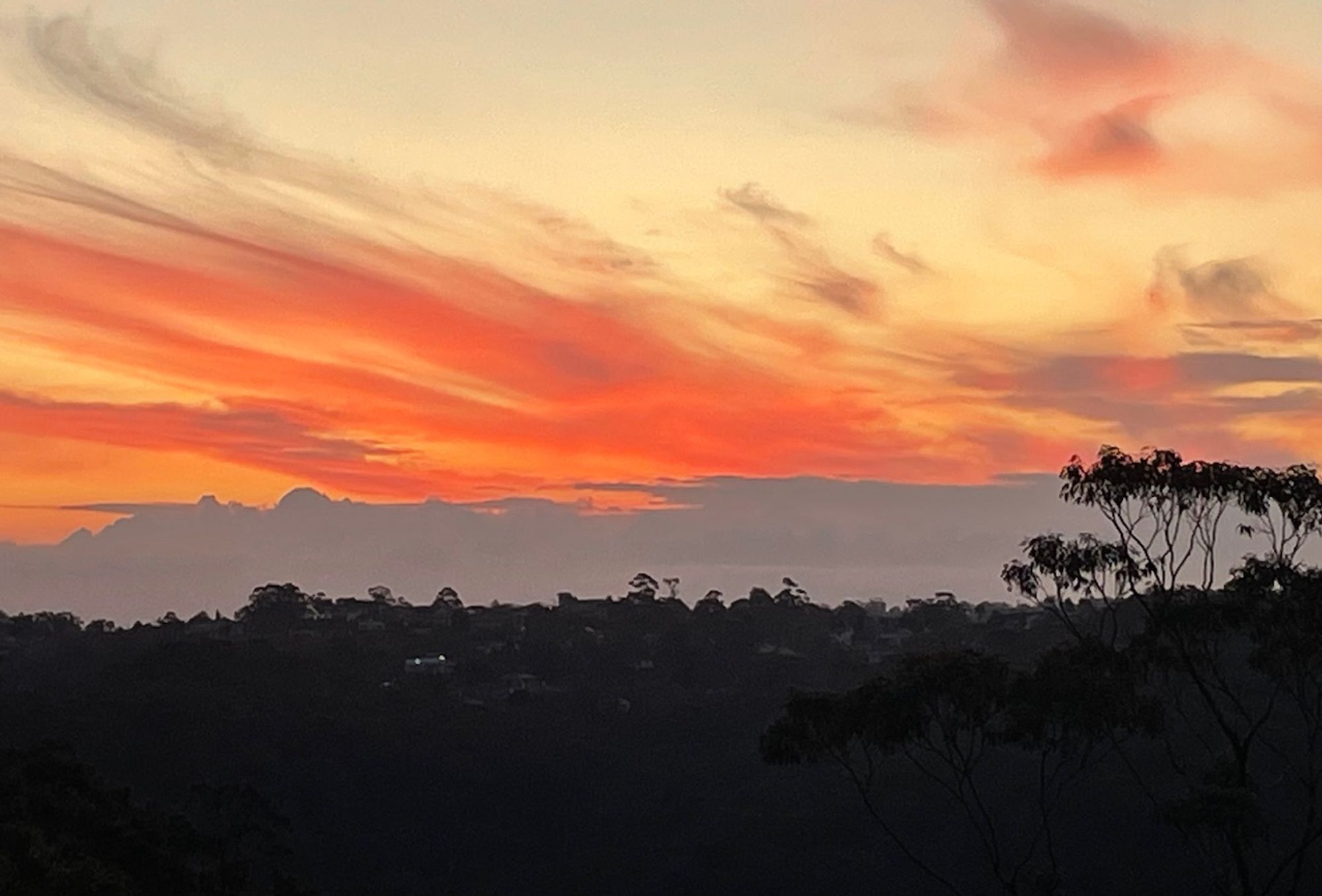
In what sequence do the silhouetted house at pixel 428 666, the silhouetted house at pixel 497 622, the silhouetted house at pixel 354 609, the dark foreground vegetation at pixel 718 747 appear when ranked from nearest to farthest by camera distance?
the dark foreground vegetation at pixel 718 747
the silhouetted house at pixel 428 666
the silhouetted house at pixel 497 622
the silhouetted house at pixel 354 609

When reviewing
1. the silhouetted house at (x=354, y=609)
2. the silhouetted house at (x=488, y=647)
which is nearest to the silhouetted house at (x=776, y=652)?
the silhouetted house at (x=488, y=647)

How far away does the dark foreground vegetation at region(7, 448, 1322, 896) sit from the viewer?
35438 mm

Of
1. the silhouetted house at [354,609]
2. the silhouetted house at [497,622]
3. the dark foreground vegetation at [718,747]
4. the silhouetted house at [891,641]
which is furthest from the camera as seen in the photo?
the silhouetted house at [354,609]

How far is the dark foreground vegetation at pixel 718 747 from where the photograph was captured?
1395 inches

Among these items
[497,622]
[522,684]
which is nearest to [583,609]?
[497,622]

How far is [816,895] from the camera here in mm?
69250

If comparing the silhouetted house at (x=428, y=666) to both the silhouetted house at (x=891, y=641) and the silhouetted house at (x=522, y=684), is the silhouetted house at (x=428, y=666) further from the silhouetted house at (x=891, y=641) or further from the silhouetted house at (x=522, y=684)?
the silhouetted house at (x=891, y=641)

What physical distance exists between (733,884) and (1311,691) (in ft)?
93.0

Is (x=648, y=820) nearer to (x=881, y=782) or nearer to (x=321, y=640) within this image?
(x=881, y=782)

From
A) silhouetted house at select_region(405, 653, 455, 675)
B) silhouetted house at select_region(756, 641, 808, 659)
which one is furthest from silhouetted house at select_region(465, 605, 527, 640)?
silhouetted house at select_region(756, 641, 808, 659)

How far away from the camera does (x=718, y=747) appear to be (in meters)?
91.1

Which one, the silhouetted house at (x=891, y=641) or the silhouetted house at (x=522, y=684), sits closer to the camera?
the silhouetted house at (x=522, y=684)

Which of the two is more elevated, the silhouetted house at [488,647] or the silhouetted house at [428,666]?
the silhouetted house at [488,647]

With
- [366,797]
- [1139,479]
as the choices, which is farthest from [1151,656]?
[366,797]
